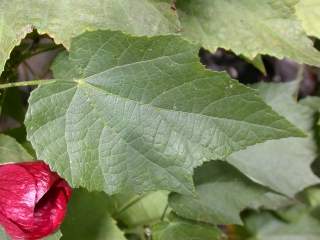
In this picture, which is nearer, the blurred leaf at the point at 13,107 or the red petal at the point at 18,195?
the red petal at the point at 18,195

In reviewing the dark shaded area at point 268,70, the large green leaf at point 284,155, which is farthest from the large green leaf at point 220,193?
the dark shaded area at point 268,70

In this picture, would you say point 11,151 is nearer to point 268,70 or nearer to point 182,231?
point 182,231

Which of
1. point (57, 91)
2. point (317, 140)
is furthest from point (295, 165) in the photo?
point (57, 91)

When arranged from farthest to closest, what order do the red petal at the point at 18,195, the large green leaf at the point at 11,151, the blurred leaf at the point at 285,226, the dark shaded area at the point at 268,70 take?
the dark shaded area at the point at 268,70 < the blurred leaf at the point at 285,226 < the large green leaf at the point at 11,151 < the red petal at the point at 18,195

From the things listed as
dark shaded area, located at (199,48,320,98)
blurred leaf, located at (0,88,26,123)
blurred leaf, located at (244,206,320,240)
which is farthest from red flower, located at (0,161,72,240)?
dark shaded area, located at (199,48,320,98)

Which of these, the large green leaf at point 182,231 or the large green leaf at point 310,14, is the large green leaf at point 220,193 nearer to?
the large green leaf at point 182,231

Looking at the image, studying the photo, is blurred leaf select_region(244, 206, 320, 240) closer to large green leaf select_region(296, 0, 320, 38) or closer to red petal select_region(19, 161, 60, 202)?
large green leaf select_region(296, 0, 320, 38)
